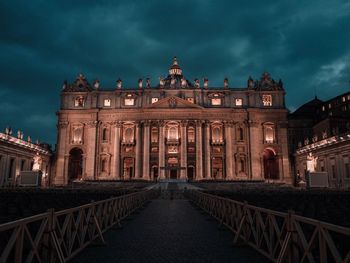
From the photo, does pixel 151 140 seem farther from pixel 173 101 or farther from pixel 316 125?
pixel 316 125

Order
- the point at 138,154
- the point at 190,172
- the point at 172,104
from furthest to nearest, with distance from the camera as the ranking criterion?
the point at 172,104
the point at 190,172
the point at 138,154

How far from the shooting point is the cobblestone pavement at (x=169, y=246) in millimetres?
7805

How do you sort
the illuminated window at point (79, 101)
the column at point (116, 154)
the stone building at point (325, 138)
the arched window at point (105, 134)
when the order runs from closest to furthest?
the stone building at point (325, 138)
the column at point (116, 154)
the arched window at point (105, 134)
the illuminated window at point (79, 101)

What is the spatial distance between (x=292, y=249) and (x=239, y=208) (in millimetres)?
4403

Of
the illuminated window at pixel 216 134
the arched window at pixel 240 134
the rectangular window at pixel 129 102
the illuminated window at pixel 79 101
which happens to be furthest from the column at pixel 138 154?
the arched window at pixel 240 134

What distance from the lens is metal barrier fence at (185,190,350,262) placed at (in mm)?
4801

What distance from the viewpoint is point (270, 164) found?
Answer: 76625mm

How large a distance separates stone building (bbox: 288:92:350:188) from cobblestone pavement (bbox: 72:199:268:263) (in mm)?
40008

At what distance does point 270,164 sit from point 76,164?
49.6 m

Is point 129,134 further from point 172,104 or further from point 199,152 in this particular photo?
point 199,152

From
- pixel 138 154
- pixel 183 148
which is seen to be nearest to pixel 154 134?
pixel 138 154

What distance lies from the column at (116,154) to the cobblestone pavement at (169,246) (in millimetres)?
57924

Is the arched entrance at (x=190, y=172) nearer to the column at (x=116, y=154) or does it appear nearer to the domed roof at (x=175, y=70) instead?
the column at (x=116, y=154)

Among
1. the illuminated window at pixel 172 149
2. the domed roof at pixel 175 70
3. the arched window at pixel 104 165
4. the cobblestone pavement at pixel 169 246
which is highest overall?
the domed roof at pixel 175 70
